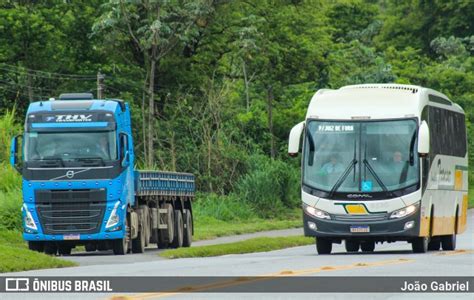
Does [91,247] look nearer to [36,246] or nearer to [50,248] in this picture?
[50,248]

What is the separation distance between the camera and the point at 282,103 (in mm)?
69750

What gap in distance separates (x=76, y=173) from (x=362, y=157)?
6.49 meters

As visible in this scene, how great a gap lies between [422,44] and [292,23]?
125 feet

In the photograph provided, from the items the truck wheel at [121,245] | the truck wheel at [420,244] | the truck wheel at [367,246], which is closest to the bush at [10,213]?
the truck wheel at [121,245]

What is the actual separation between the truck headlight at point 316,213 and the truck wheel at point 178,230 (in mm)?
7693

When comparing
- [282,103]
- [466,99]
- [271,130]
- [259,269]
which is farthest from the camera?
[466,99]

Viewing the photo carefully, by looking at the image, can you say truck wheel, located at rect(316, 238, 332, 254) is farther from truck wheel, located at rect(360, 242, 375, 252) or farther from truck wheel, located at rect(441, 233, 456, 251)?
truck wheel, located at rect(441, 233, 456, 251)

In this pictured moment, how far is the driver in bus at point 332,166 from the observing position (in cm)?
3147

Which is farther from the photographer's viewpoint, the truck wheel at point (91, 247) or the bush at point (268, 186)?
the bush at point (268, 186)

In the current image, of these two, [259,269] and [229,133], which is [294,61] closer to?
[229,133]

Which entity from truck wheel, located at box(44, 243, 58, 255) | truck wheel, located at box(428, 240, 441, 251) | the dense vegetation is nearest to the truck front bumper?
truck wheel, located at box(44, 243, 58, 255)

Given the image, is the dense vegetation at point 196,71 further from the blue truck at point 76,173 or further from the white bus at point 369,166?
the white bus at point 369,166

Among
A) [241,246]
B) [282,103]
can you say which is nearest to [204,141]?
[282,103]

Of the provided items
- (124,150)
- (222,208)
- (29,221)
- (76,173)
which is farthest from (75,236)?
(222,208)
